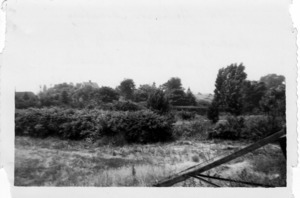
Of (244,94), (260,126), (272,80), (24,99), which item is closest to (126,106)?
(24,99)

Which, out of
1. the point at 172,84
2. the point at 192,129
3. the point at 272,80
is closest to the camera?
the point at 272,80

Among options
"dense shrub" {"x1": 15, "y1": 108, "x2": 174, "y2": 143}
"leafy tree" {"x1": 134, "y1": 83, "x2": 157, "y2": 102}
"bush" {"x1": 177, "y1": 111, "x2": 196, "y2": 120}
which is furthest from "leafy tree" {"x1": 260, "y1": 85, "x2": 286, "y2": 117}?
"leafy tree" {"x1": 134, "y1": 83, "x2": 157, "y2": 102}

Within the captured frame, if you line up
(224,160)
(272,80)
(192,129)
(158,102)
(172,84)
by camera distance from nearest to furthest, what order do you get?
1. (224,160)
2. (272,80)
3. (172,84)
4. (158,102)
5. (192,129)

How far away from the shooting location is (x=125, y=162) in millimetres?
5684

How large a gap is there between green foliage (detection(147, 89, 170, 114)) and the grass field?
29.2 inches

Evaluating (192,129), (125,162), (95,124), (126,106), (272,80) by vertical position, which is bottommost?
Answer: (125,162)

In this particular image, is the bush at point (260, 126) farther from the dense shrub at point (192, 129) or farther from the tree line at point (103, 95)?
the tree line at point (103, 95)

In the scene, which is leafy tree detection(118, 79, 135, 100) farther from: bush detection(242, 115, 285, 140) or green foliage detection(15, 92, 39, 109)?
bush detection(242, 115, 285, 140)

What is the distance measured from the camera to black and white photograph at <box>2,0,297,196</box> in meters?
5.56

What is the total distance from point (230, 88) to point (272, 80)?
2.74 ft

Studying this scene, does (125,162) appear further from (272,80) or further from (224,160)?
(272,80)

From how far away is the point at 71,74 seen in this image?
5.71 m

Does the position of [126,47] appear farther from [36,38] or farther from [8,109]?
[8,109]

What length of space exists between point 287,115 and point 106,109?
370cm
